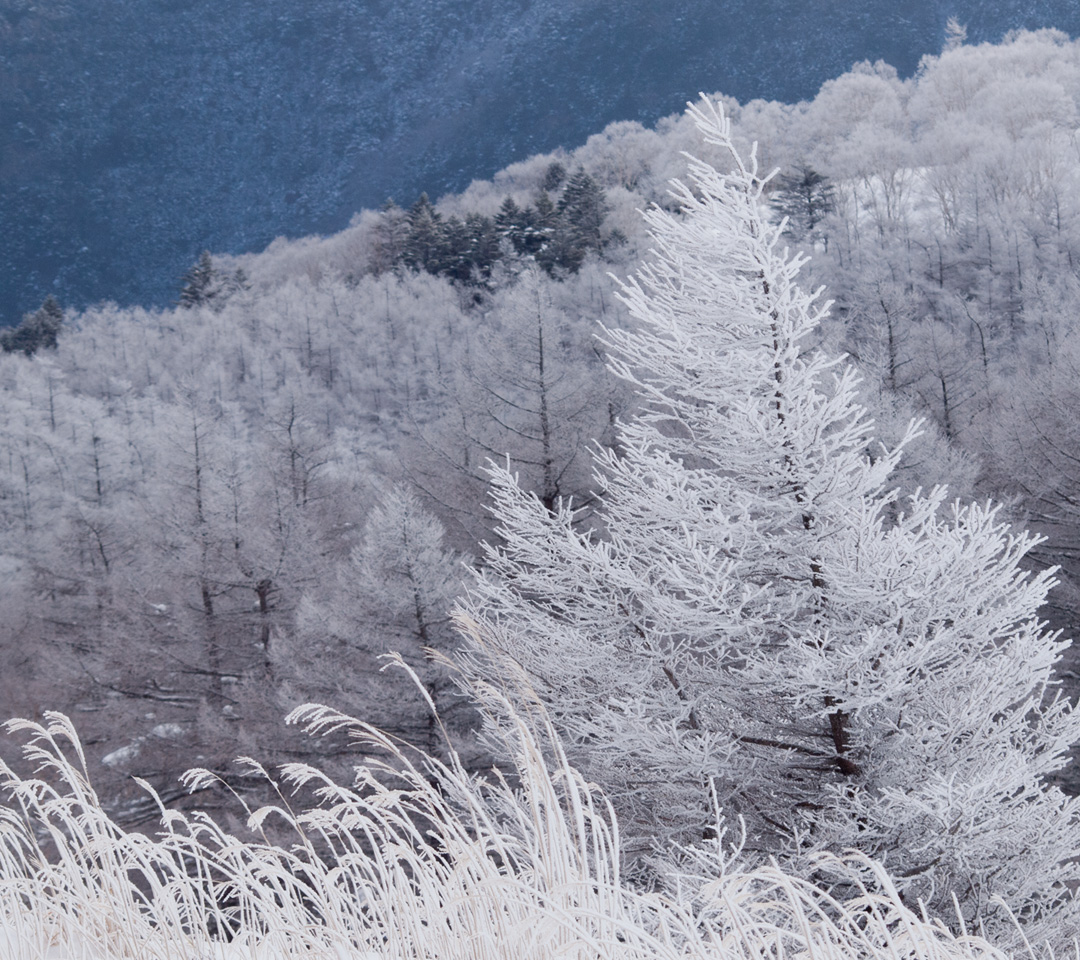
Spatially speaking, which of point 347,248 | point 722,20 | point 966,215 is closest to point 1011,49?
point 966,215

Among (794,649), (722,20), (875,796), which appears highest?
(722,20)

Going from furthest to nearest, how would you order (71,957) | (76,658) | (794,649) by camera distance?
1. (76,658)
2. (794,649)
3. (71,957)

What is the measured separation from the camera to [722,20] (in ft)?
357

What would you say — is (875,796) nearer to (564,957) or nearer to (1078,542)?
(564,957)

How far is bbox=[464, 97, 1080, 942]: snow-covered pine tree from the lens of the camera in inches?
190

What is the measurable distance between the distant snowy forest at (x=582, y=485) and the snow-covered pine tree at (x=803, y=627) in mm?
42

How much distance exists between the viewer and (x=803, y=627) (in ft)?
17.1

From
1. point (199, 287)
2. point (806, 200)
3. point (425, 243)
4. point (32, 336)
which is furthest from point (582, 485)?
point (199, 287)

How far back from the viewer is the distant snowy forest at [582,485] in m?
5.16

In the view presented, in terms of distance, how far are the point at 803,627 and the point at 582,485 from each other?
1379 cm

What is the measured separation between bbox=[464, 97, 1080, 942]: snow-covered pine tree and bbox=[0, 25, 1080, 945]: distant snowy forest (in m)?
0.04

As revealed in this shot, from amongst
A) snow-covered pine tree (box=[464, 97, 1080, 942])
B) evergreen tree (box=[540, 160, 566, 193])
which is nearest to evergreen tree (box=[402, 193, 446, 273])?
evergreen tree (box=[540, 160, 566, 193])

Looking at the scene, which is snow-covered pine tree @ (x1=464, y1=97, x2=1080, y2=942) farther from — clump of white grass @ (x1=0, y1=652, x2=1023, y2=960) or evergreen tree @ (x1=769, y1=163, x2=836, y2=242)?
evergreen tree @ (x1=769, y1=163, x2=836, y2=242)

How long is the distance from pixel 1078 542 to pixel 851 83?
70.1 m
